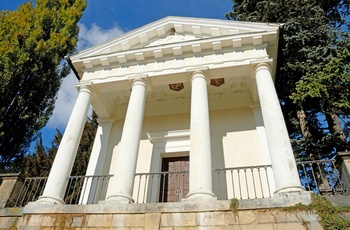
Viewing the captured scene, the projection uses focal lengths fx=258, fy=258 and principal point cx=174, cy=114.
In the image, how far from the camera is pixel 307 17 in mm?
12102

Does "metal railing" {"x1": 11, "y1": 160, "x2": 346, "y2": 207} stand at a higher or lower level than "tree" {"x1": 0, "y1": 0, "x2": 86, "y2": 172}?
lower

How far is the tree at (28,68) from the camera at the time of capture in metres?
11.3

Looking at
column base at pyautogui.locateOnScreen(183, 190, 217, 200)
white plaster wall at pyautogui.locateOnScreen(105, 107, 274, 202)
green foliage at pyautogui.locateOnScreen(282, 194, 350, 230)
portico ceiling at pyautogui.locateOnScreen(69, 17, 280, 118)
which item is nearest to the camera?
green foliage at pyautogui.locateOnScreen(282, 194, 350, 230)

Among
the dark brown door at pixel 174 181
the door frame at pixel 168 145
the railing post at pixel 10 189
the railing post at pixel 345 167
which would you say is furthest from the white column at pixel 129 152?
the railing post at pixel 345 167

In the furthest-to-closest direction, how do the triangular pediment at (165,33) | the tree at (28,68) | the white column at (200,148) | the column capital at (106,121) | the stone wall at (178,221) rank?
the column capital at (106,121) → the tree at (28,68) → the triangular pediment at (165,33) → the white column at (200,148) → the stone wall at (178,221)

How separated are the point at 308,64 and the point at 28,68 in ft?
40.6

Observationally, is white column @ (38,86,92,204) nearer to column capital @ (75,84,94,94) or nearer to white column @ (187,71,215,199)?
column capital @ (75,84,94,94)

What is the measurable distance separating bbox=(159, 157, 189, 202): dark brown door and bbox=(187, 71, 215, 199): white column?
7.44ft

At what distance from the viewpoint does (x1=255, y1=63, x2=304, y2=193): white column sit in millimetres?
6125

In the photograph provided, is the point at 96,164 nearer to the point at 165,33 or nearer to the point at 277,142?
the point at 165,33

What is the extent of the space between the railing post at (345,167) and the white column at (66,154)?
7298mm

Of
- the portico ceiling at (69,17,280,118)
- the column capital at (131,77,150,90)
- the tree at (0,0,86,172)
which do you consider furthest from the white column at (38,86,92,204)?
the tree at (0,0,86,172)

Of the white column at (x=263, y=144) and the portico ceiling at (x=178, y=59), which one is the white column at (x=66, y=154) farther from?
the white column at (x=263, y=144)

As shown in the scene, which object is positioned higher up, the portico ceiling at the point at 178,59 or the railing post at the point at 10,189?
the portico ceiling at the point at 178,59
